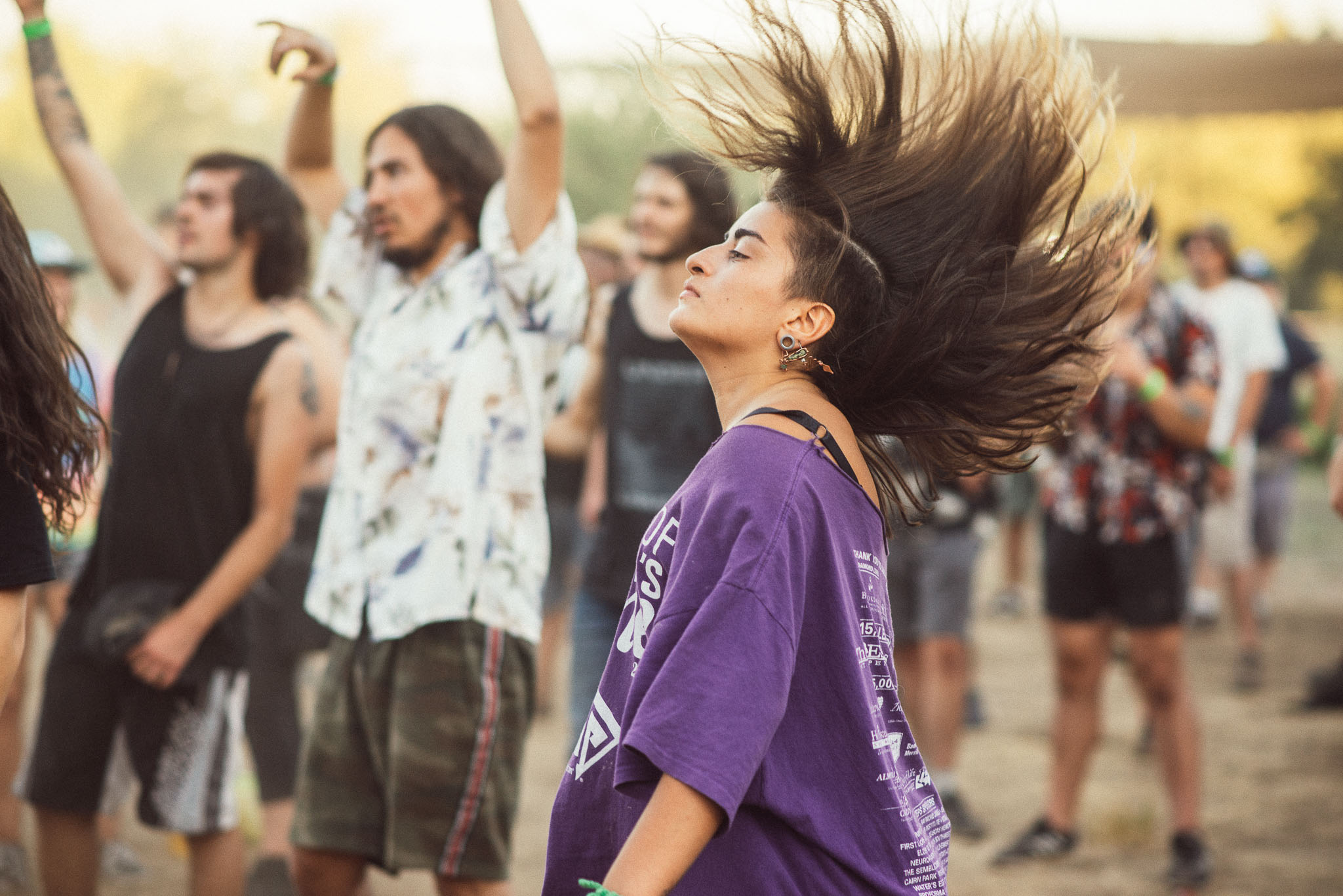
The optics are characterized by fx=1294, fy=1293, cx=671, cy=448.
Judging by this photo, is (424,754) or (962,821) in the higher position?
(424,754)

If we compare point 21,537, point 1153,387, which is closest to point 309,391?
point 21,537

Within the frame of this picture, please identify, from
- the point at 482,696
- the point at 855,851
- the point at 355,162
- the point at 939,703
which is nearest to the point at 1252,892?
the point at 939,703

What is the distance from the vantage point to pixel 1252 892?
4.51 m

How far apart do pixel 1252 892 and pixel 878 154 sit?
3669mm

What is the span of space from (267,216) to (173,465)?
796mm

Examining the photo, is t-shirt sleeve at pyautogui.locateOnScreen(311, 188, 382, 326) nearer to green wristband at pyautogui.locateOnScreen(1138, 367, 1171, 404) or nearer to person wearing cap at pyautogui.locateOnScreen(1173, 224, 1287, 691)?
green wristband at pyautogui.locateOnScreen(1138, 367, 1171, 404)

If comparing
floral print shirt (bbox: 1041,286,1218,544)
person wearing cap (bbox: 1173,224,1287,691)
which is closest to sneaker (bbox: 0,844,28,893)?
floral print shirt (bbox: 1041,286,1218,544)

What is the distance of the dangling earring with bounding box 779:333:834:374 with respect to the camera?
1.85 metres

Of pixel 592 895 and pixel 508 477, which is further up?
pixel 508 477

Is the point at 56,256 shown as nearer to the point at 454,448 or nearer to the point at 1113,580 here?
the point at 454,448

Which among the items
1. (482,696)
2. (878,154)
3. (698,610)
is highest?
(878,154)

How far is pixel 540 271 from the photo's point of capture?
2.92m

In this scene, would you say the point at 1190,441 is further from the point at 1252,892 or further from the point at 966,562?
the point at 1252,892

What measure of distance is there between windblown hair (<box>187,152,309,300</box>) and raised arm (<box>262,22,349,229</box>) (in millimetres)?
83
